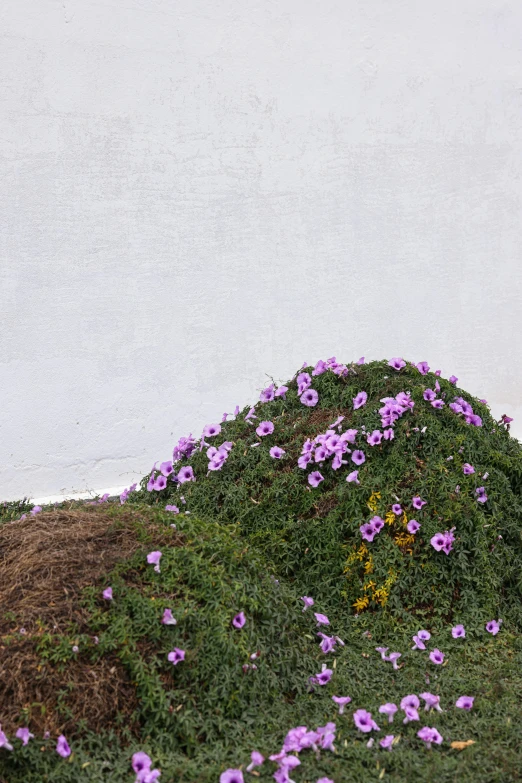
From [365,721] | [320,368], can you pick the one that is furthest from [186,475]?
[365,721]

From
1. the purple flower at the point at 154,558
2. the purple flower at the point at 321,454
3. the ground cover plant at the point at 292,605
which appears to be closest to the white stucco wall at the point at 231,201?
the ground cover plant at the point at 292,605

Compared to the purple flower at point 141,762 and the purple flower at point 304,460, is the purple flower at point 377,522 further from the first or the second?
the purple flower at point 141,762

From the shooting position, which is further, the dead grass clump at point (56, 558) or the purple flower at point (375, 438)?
the purple flower at point (375, 438)

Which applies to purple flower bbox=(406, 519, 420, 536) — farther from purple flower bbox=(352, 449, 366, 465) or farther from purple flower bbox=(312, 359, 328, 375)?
purple flower bbox=(312, 359, 328, 375)

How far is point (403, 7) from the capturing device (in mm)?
6703

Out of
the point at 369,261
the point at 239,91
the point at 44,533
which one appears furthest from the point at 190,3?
the point at 44,533

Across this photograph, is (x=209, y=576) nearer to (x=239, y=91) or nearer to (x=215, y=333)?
(x=215, y=333)

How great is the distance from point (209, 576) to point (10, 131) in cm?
379

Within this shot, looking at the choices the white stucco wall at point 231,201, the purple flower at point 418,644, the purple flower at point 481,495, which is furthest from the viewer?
the white stucco wall at point 231,201

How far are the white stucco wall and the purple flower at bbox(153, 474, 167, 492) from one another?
199 cm

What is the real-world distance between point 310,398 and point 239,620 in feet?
4.86

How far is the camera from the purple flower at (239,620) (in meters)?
2.77

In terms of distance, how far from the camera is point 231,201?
622 cm

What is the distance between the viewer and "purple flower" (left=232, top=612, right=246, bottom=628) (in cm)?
277
